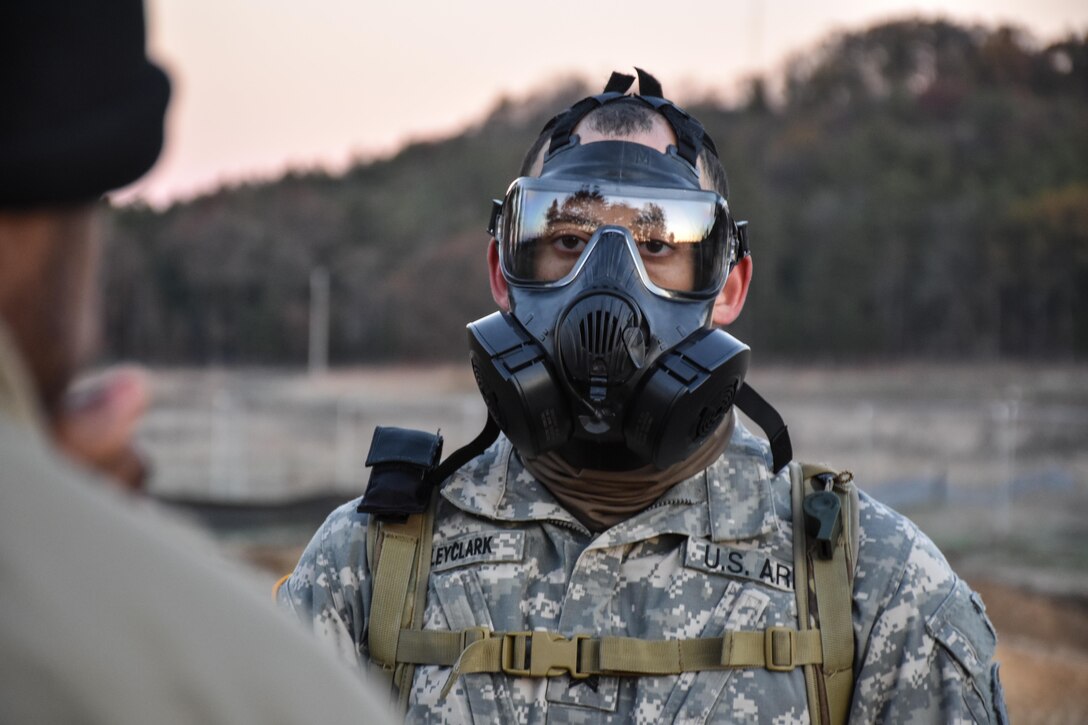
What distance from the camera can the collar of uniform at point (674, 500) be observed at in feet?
9.26

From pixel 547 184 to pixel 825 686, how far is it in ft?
4.09

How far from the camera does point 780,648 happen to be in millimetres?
2617

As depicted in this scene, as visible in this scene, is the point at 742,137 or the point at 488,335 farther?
the point at 742,137

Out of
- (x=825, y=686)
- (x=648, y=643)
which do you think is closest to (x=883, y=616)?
(x=825, y=686)

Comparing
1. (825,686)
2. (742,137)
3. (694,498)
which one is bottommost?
(825,686)

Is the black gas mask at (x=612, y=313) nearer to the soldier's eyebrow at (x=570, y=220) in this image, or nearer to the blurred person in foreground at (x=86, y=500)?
the soldier's eyebrow at (x=570, y=220)

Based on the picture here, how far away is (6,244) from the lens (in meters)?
0.88

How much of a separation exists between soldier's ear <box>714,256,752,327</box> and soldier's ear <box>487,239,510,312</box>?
0.50 m

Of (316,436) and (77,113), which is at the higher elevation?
(77,113)

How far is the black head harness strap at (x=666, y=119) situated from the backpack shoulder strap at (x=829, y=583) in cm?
85

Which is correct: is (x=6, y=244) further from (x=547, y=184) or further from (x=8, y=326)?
(x=547, y=184)

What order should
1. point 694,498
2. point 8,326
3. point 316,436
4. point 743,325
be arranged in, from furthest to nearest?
point 743,325 < point 316,436 < point 694,498 < point 8,326

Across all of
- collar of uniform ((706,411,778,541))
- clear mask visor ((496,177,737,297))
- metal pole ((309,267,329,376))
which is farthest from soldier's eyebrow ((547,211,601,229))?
metal pole ((309,267,329,376))

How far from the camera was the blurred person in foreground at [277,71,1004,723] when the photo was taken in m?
2.63
